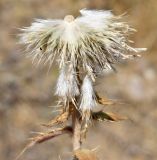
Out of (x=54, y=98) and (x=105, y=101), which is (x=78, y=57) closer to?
(x=105, y=101)

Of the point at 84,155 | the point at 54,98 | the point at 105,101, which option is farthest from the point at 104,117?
the point at 54,98

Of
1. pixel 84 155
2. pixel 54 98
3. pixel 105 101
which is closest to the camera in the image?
pixel 84 155

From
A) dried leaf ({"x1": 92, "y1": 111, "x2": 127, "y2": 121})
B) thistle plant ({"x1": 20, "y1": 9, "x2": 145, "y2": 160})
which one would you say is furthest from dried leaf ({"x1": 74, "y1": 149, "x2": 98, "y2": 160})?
dried leaf ({"x1": 92, "y1": 111, "x2": 127, "y2": 121})

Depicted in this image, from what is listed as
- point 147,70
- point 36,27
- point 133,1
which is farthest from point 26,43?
point 133,1

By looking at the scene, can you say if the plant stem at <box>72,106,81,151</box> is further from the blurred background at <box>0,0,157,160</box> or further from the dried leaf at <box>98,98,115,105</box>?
the blurred background at <box>0,0,157,160</box>

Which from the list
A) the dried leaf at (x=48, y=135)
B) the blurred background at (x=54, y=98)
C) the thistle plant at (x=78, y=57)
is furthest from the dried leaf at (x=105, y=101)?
the blurred background at (x=54, y=98)

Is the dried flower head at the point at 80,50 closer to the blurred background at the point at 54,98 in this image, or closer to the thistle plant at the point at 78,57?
the thistle plant at the point at 78,57
